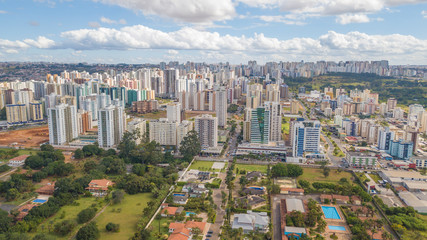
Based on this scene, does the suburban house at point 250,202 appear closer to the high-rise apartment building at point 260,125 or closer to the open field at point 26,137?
the high-rise apartment building at point 260,125

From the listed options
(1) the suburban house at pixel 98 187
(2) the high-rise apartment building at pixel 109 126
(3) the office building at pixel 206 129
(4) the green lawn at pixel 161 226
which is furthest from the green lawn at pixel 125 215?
(2) the high-rise apartment building at pixel 109 126

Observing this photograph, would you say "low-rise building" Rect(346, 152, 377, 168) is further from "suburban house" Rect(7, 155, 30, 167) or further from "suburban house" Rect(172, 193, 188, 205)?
"suburban house" Rect(7, 155, 30, 167)

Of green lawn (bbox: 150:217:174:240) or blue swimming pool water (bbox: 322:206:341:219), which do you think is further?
blue swimming pool water (bbox: 322:206:341:219)

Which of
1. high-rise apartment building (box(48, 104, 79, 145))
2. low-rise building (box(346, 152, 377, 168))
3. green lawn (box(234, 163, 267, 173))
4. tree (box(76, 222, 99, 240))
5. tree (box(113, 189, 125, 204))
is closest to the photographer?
tree (box(76, 222, 99, 240))

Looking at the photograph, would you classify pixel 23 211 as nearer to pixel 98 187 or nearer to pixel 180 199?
pixel 98 187

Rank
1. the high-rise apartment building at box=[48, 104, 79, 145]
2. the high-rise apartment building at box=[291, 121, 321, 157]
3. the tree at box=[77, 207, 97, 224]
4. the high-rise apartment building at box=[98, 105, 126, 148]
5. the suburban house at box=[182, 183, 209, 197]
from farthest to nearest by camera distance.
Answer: the high-rise apartment building at box=[48, 104, 79, 145], the high-rise apartment building at box=[98, 105, 126, 148], the high-rise apartment building at box=[291, 121, 321, 157], the suburban house at box=[182, 183, 209, 197], the tree at box=[77, 207, 97, 224]

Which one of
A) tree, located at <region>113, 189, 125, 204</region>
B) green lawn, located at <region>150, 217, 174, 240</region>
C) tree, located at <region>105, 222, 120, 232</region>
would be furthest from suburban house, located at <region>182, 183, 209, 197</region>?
tree, located at <region>105, 222, 120, 232</region>
